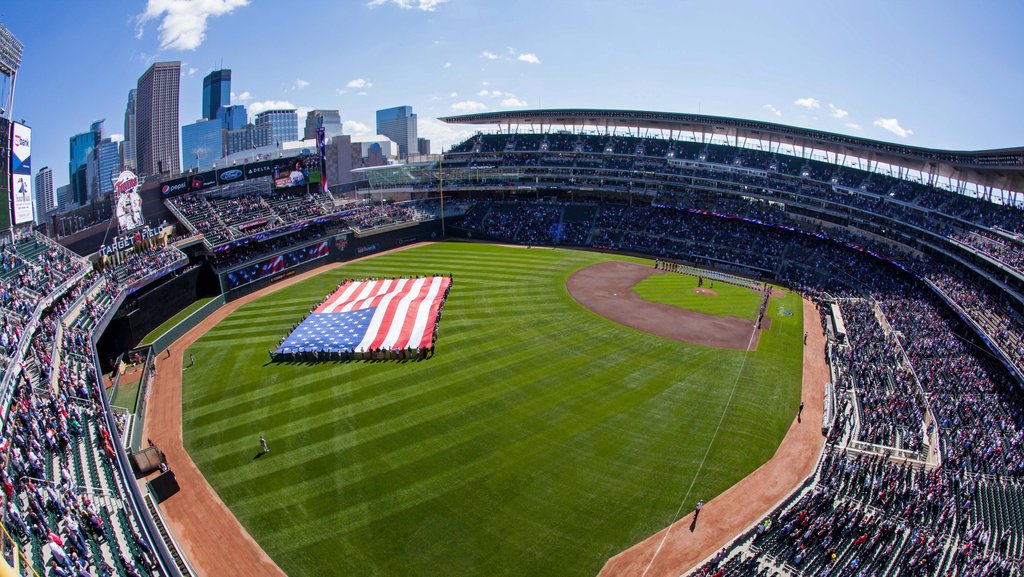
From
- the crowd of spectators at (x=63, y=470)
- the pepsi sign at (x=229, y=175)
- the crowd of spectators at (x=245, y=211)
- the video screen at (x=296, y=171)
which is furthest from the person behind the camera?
the video screen at (x=296, y=171)

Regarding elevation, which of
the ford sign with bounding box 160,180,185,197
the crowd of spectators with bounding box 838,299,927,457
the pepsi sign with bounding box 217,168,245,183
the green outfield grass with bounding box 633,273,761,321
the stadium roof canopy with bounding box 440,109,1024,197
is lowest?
the crowd of spectators with bounding box 838,299,927,457

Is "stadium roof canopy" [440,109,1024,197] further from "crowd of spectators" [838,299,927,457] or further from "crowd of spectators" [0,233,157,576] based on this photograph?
"crowd of spectators" [0,233,157,576]

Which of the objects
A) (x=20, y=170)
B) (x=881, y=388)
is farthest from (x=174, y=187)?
(x=881, y=388)

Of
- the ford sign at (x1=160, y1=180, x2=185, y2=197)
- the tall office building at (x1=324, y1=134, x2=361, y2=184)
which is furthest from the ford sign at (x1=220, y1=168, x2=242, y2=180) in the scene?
the tall office building at (x1=324, y1=134, x2=361, y2=184)

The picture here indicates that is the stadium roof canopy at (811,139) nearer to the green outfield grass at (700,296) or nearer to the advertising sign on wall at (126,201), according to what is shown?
the green outfield grass at (700,296)

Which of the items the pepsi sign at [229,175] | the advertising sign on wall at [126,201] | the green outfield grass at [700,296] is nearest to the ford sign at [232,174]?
the pepsi sign at [229,175]

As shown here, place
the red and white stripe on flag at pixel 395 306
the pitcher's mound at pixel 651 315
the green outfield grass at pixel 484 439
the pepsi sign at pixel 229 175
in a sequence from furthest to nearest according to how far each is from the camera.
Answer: the pepsi sign at pixel 229 175 → the pitcher's mound at pixel 651 315 → the red and white stripe on flag at pixel 395 306 → the green outfield grass at pixel 484 439
